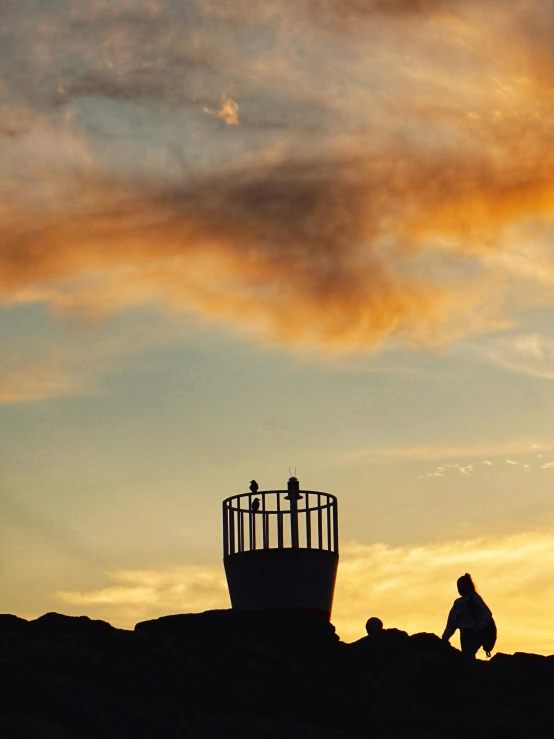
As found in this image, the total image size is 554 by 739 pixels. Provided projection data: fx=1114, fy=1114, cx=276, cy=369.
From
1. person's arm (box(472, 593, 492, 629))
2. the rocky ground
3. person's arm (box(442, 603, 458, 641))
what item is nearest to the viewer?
the rocky ground

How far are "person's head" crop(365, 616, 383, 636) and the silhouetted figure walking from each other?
113 inches

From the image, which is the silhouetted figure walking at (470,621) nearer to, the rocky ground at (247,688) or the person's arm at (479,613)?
the person's arm at (479,613)

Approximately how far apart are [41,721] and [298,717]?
5.33 meters

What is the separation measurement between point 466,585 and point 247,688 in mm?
5068

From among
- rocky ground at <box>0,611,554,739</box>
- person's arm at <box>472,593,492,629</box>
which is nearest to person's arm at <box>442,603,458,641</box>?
person's arm at <box>472,593,492,629</box>

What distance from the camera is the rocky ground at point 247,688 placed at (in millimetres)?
18797

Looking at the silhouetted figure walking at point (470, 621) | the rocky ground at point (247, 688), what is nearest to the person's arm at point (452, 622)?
the silhouetted figure walking at point (470, 621)

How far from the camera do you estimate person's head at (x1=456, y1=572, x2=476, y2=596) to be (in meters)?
23.0

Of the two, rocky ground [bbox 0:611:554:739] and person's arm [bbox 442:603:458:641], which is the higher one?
person's arm [bbox 442:603:458:641]

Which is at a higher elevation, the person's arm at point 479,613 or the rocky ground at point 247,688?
the person's arm at point 479,613

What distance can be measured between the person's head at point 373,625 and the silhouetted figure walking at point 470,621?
2.87m

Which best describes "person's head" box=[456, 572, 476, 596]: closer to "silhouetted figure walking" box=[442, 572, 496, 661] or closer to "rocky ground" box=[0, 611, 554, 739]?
"silhouetted figure walking" box=[442, 572, 496, 661]

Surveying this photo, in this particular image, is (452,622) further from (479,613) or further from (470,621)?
(479,613)

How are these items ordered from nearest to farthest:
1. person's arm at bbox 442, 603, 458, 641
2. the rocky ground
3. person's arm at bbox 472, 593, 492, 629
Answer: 1. the rocky ground
2. person's arm at bbox 472, 593, 492, 629
3. person's arm at bbox 442, 603, 458, 641
